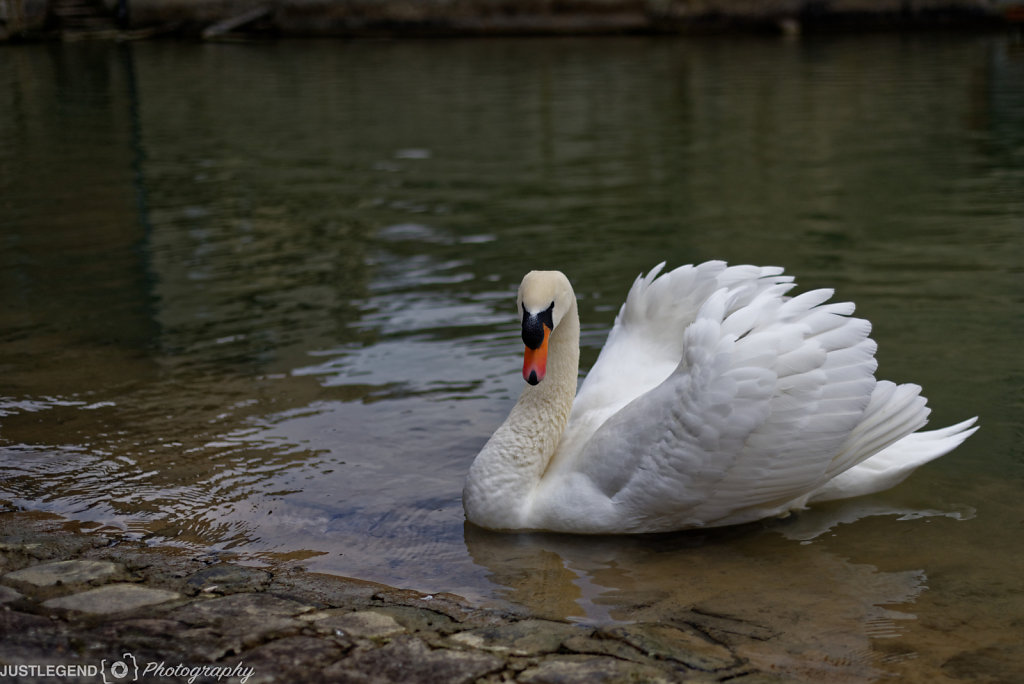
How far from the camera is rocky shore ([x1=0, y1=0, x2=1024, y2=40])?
32.2 meters

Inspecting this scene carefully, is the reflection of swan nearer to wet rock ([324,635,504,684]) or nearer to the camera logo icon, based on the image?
wet rock ([324,635,504,684])

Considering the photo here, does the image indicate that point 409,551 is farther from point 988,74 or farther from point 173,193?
point 988,74

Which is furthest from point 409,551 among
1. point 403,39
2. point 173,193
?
A: point 403,39

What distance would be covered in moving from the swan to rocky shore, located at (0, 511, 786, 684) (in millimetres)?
694

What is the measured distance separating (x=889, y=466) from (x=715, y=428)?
3.30 feet

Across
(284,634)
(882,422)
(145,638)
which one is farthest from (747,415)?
(145,638)

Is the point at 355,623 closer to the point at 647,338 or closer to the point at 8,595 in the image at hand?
the point at 8,595

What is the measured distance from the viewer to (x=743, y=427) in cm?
455

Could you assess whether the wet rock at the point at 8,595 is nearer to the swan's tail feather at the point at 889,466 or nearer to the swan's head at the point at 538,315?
the swan's head at the point at 538,315

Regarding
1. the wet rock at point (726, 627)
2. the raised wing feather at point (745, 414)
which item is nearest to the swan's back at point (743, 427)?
the raised wing feather at point (745, 414)

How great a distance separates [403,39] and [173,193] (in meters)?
23.2

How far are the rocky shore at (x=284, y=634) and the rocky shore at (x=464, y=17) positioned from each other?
Answer: 30.4m

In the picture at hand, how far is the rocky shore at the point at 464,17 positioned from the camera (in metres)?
32.2

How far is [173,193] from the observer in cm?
1241
